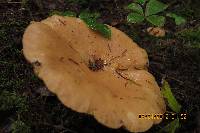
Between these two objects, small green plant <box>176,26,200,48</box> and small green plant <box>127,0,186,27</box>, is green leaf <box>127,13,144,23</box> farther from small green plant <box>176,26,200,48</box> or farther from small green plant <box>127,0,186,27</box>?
small green plant <box>176,26,200,48</box>

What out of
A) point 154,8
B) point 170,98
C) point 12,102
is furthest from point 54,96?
point 154,8

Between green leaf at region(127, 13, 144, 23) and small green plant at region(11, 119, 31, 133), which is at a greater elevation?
green leaf at region(127, 13, 144, 23)

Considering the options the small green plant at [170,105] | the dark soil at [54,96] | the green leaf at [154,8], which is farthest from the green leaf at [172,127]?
the green leaf at [154,8]

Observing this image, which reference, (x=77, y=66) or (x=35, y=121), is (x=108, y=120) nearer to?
(x=77, y=66)

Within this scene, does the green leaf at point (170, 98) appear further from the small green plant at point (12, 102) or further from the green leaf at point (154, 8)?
the small green plant at point (12, 102)

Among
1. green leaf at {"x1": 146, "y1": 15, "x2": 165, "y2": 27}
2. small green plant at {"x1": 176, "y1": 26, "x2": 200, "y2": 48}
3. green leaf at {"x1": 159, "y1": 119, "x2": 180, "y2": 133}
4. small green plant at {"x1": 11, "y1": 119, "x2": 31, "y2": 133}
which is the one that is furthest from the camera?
small green plant at {"x1": 176, "y1": 26, "x2": 200, "y2": 48}

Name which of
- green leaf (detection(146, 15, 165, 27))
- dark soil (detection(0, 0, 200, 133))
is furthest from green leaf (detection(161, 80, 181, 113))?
green leaf (detection(146, 15, 165, 27))
